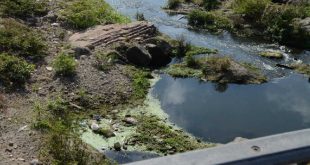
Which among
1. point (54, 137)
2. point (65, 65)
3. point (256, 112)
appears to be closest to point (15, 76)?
point (65, 65)

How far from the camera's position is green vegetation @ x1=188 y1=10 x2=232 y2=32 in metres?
16.9

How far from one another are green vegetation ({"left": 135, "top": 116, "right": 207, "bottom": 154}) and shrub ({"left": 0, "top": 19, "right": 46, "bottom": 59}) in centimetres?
366

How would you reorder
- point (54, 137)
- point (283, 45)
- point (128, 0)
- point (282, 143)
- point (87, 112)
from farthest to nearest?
point (128, 0) → point (283, 45) → point (87, 112) → point (54, 137) → point (282, 143)

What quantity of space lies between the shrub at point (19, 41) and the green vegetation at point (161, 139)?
3655mm

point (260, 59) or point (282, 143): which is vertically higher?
point (282, 143)

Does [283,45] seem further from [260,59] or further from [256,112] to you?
[256,112]

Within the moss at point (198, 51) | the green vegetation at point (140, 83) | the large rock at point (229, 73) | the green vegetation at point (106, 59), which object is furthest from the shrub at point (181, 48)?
the green vegetation at point (106, 59)

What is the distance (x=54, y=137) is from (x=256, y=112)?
544 centimetres

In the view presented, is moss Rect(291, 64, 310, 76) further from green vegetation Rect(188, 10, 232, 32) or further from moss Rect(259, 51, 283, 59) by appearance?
green vegetation Rect(188, 10, 232, 32)

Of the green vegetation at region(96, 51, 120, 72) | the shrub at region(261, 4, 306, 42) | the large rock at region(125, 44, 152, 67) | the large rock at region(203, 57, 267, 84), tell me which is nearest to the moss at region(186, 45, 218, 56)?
the large rock at region(203, 57, 267, 84)

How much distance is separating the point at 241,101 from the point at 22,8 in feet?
23.7

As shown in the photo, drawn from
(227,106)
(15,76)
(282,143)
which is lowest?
(227,106)

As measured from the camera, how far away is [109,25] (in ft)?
48.8

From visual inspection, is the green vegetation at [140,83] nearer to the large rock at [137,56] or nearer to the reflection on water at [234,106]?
the reflection on water at [234,106]
